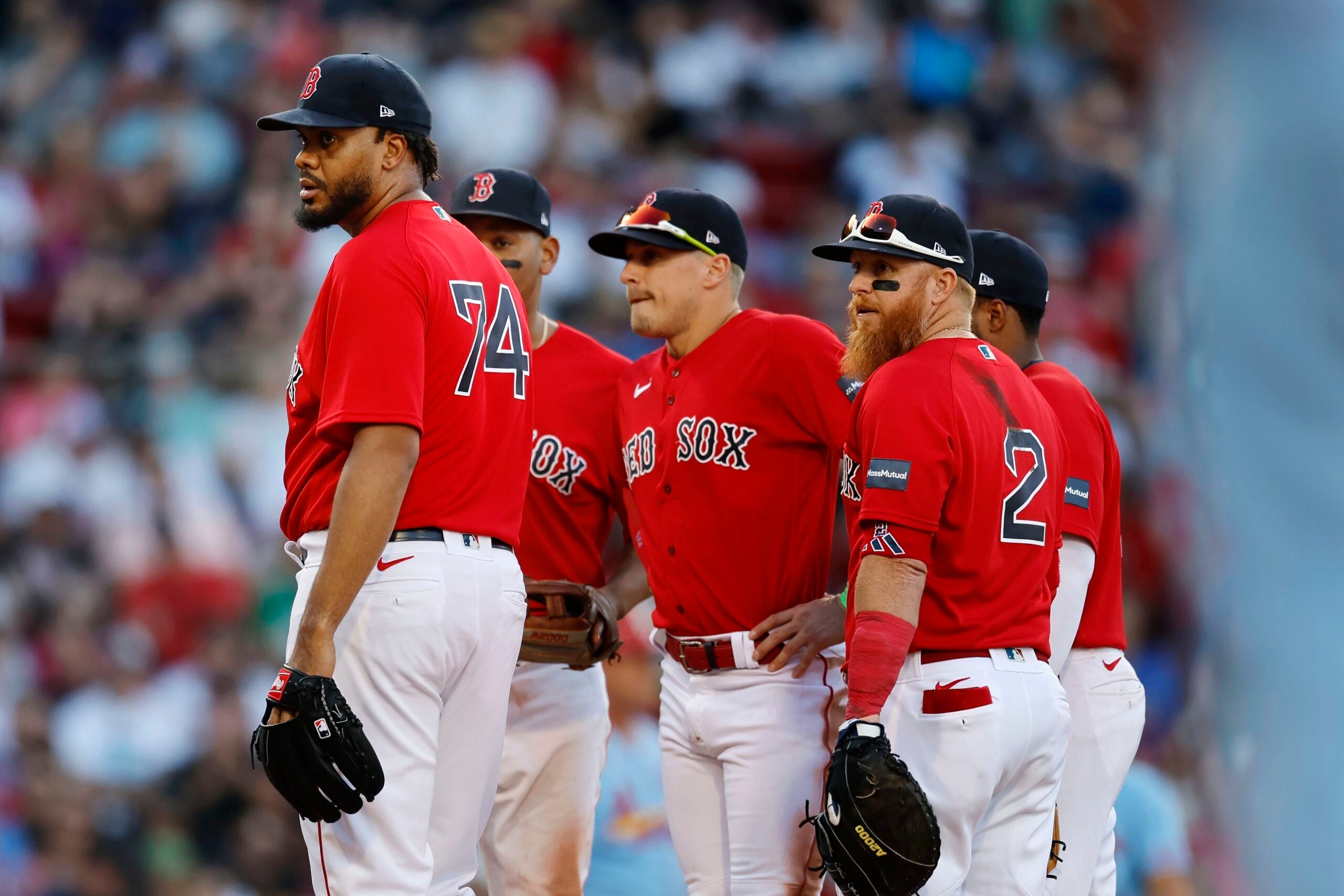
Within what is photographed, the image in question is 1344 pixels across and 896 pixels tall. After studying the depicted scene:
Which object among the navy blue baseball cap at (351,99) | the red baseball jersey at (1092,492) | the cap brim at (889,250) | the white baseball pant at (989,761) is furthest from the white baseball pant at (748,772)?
the navy blue baseball cap at (351,99)

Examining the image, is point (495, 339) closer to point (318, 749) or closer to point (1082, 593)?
point (318, 749)

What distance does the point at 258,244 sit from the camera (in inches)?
423

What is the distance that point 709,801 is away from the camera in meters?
4.61

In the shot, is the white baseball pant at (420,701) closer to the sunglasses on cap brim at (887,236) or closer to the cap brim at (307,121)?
the cap brim at (307,121)

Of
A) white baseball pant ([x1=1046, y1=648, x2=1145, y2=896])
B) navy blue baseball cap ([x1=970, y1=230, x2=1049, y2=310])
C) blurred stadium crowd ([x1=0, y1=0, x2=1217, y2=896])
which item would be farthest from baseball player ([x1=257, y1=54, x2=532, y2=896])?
blurred stadium crowd ([x1=0, y1=0, x2=1217, y2=896])

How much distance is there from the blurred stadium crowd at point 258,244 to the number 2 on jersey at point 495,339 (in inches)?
114

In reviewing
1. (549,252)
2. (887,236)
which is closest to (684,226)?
(549,252)

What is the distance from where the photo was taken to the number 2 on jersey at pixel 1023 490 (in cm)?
390

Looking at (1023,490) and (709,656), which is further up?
(1023,490)

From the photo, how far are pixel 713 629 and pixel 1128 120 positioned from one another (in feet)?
24.7

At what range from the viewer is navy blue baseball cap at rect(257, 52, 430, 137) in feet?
12.1

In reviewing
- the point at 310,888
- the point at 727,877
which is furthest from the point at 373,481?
the point at 310,888

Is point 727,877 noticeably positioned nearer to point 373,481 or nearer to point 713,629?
point 713,629

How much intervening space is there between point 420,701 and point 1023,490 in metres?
1.61
